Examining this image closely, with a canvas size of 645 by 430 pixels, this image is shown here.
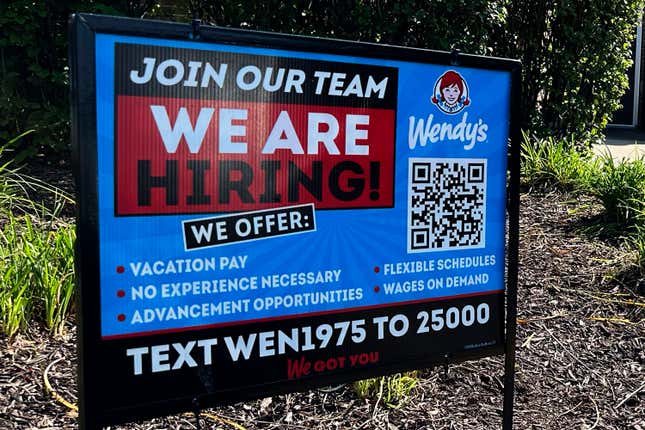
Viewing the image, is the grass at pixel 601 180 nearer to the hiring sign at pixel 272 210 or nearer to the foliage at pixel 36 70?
the hiring sign at pixel 272 210

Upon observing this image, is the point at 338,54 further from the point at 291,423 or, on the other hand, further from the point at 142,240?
the point at 291,423

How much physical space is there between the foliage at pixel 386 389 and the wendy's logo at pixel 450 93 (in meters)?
1.24

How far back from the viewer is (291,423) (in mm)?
3002

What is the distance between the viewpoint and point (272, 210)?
7.53 ft

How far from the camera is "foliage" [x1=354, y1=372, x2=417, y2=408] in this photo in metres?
3.21

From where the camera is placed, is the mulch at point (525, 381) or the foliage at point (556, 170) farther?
the foliage at point (556, 170)

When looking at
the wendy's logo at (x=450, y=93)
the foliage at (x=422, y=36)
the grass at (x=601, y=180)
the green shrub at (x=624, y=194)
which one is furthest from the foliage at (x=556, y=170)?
the wendy's logo at (x=450, y=93)

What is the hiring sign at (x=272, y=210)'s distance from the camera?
6.68 feet

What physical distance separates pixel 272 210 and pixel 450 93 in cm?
82

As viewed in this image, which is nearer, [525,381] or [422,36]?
[525,381]

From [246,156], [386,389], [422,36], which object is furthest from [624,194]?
[246,156]

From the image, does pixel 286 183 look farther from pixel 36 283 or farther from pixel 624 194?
pixel 624 194

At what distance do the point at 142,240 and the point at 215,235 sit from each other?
22 centimetres

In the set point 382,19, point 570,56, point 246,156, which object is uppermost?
point 382,19
